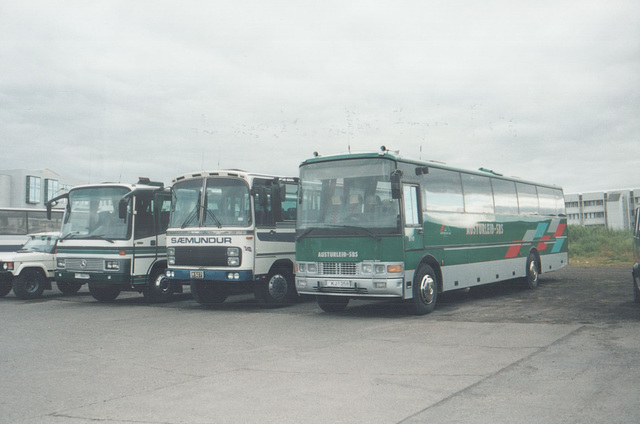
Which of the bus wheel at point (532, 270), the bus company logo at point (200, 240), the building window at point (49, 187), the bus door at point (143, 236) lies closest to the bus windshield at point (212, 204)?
the bus company logo at point (200, 240)

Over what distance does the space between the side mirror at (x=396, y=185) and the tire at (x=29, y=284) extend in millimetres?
12101

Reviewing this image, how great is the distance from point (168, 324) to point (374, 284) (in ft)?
13.4

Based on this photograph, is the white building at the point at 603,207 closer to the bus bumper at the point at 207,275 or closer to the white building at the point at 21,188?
the white building at the point at 21,188

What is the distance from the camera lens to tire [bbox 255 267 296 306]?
610 inches

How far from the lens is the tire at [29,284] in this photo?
63.2 ft

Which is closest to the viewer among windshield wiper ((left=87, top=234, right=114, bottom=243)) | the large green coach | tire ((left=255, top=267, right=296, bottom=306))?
the large green coach

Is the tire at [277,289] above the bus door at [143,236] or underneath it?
underneath

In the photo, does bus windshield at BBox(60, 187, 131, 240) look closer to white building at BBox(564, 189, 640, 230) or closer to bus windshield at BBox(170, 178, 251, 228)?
bus windshield at BBox(170, 178, 251, 228)

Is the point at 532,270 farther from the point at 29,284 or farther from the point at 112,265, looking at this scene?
the point at 29,284

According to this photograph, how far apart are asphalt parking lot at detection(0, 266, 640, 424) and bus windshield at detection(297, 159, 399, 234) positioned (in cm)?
193

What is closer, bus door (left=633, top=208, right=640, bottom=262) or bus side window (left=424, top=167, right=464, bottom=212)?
bus door (left=633, top=208, right=640, bottom=262)

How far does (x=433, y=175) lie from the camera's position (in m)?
14.6

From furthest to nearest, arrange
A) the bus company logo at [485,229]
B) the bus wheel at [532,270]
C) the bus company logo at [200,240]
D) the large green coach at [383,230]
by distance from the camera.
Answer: the bus wheel at [532,270] < the bus company logo at [485,229] < the bus company logo at [200,240] < the large green coach at [383,230]

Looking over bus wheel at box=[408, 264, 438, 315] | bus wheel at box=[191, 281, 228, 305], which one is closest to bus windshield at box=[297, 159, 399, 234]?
bus wheel at box=[408, 264, 438, 315]
